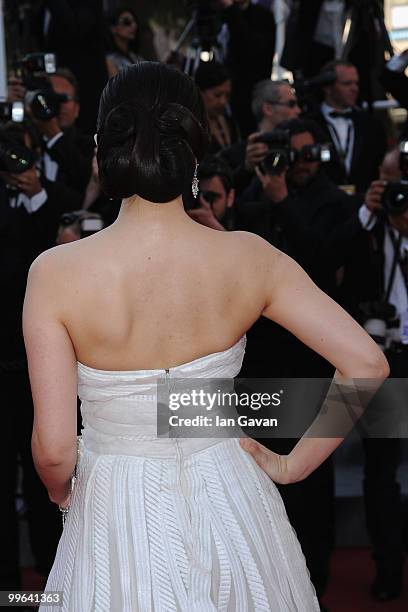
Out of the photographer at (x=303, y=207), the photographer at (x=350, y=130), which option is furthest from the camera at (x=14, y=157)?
the photographer at (x=350, y=130)

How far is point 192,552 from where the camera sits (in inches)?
80.1

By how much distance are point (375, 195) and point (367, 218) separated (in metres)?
0.11

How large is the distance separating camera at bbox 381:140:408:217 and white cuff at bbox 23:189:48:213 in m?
1.47

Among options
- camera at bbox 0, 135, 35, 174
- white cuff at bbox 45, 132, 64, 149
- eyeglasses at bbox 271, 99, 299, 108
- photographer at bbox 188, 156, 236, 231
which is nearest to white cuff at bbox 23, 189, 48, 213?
camera at bbox 0, 135, 35, 174

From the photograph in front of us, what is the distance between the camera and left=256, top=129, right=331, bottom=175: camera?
483cm

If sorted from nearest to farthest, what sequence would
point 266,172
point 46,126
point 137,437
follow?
1. point 137,437
2. point 266,172
3. point 46,126

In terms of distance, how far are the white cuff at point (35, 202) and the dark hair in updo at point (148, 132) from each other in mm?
2813

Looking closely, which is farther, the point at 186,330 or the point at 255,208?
the point at 255,208

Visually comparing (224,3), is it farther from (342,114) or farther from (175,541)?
(175,541)

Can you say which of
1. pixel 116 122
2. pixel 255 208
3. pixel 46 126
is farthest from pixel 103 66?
pixel 116 122

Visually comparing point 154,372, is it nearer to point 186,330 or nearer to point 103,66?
point 186,330

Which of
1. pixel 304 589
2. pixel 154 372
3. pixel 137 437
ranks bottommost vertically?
pixel 304 589

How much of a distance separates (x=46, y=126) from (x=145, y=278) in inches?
150

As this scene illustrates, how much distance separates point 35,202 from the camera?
480 centimetres
